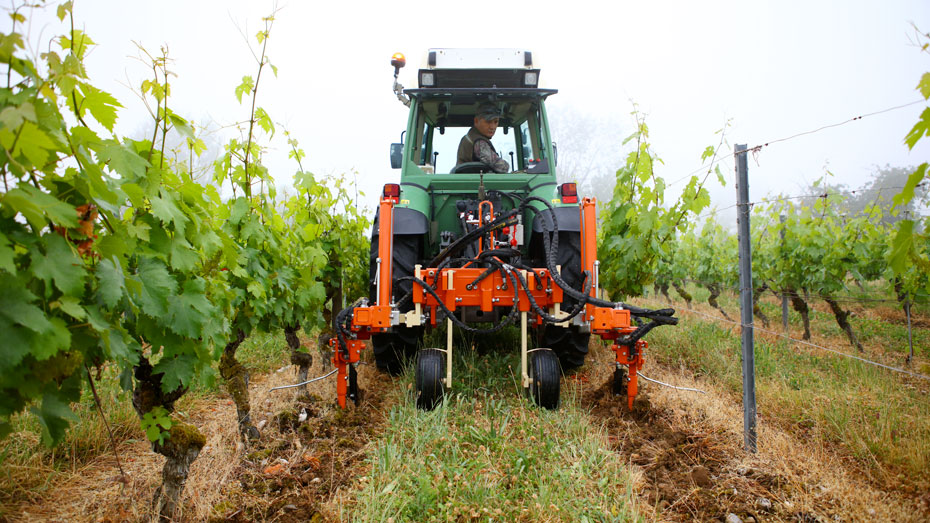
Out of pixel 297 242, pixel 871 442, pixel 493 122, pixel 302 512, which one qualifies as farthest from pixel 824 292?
pixel 302 512

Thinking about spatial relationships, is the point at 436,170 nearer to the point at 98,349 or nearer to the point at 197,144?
the point at 197,144

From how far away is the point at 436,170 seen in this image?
4.50 m

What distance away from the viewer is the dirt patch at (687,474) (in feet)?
7.36

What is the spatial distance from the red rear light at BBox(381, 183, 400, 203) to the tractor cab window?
2.55ft

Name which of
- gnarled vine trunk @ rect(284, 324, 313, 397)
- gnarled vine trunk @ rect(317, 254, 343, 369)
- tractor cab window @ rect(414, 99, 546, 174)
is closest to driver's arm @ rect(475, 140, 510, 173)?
tractor cab window @ rect(414, 99, 546, 174)

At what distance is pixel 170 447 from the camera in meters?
2.12

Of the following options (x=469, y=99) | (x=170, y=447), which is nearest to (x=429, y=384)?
(x=170, y=447)

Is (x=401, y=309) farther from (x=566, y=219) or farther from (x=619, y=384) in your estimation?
(x=619, y=384)

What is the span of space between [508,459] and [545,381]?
0.76 metres

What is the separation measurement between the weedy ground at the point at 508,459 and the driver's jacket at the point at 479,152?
1.64 metres

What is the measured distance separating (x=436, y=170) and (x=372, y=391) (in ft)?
6.20

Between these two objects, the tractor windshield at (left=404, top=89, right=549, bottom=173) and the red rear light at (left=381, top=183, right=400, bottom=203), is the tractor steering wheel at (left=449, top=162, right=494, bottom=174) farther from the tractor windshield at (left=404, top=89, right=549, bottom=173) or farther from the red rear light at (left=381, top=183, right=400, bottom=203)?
the red rear light at (left=381, top=183, right=400, bottom=203)

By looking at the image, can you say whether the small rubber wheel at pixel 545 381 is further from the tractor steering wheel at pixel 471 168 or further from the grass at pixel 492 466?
the tractor steering wheel at pixel 471 168

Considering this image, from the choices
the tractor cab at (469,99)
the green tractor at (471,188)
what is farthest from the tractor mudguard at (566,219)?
the tractor cab at (469,99)
